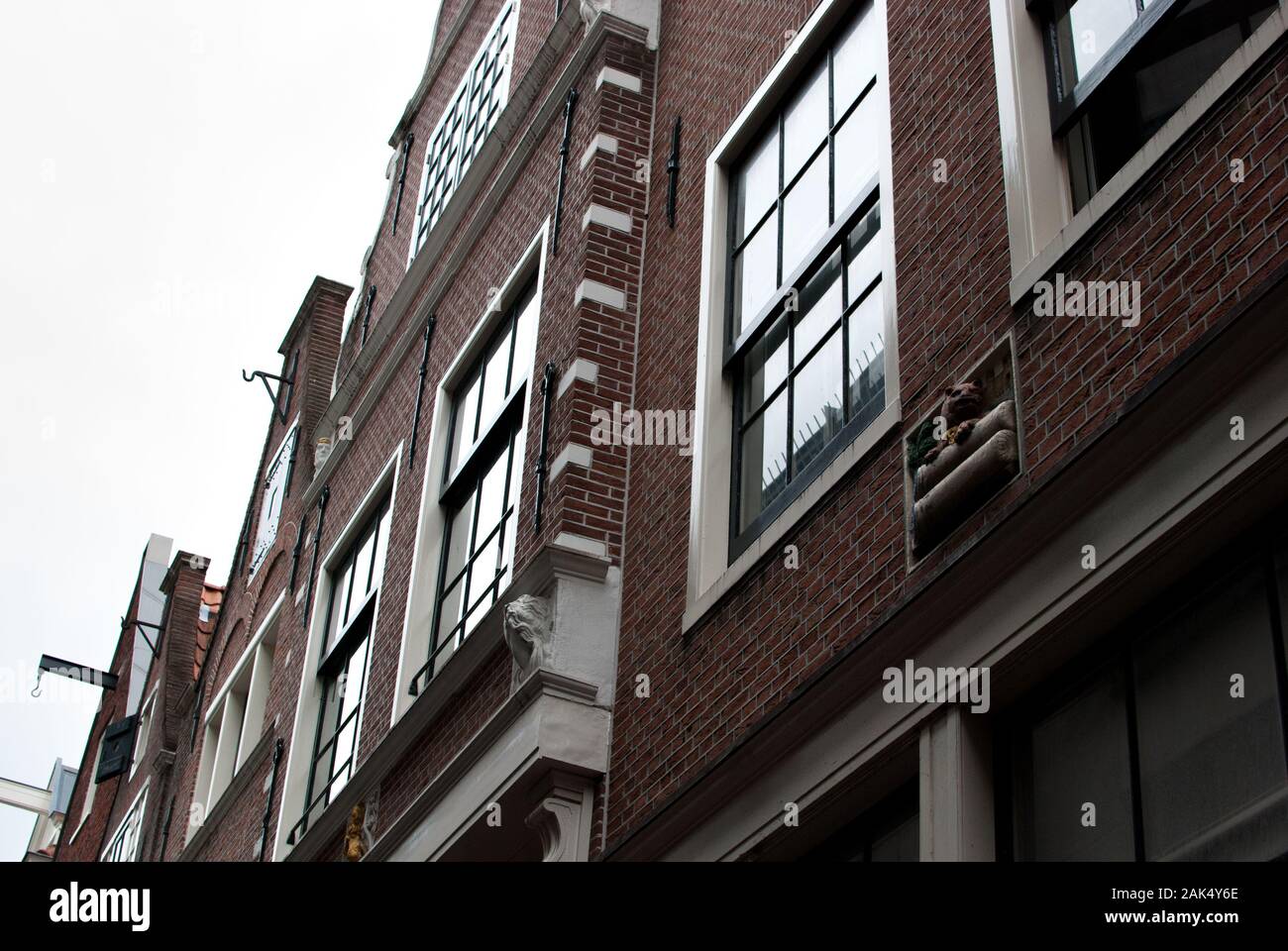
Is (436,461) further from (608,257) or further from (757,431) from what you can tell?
(757,431)

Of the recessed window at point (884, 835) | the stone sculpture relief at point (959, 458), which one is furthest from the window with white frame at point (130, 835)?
the stone sculpture relief at point (959, 458)

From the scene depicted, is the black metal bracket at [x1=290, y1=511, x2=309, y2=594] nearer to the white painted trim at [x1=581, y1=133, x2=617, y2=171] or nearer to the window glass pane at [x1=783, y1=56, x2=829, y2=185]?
the white painted trim at [x1=581, y1=133, x2=617, y2=171]

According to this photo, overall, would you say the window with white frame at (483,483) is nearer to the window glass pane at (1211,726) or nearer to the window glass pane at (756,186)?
the window glass pane at (756,186)

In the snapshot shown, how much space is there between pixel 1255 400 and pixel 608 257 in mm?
5734

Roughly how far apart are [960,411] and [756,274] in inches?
107

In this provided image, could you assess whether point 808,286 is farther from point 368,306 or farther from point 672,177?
point 368,306

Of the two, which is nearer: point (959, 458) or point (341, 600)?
point (959, 458)

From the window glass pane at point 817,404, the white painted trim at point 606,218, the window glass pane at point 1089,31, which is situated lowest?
the window glass pane at point 817,404

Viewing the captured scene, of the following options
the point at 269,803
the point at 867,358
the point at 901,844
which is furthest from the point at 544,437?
the point at 269,803

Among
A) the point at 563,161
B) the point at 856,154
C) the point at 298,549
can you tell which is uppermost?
the point at 563,161

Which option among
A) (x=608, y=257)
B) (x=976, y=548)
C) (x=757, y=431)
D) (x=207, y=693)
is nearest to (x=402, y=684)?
(x=608, y=257)

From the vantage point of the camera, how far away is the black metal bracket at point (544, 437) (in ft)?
30.5

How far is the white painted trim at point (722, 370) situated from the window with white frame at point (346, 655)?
4714 mm

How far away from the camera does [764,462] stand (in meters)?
7.92
